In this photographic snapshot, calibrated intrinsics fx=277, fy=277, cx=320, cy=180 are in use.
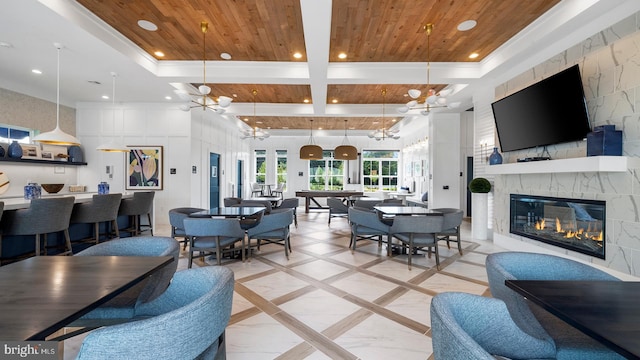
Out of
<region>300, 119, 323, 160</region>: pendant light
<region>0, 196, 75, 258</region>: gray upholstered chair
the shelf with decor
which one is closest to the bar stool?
<region>0, 196, 75, 258</region>: gray upholstered chair

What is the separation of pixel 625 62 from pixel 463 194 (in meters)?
6.34

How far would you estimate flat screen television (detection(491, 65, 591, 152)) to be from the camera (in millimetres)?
3592

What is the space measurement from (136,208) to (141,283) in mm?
4247

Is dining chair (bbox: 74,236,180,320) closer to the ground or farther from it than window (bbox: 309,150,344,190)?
closer to the ground

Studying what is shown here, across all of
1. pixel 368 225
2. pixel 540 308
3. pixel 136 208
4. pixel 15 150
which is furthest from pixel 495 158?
pixel 15 150

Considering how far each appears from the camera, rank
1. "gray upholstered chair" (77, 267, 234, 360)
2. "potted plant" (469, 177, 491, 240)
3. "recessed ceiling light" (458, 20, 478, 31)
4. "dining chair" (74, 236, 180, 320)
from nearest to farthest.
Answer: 1. "gray upholstered chair" (77, 267, 234, 360)
2. "dining chair" (74, 236, 180, 320)
3. "recessed ceiling light" (458, 20, 478, 31)
4. "potted plant" (469, 177, 491, 240)

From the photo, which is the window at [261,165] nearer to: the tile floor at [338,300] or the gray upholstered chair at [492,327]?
the tile floor at [338,300]

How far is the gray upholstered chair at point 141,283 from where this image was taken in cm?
166

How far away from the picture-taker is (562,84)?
3.76 meters

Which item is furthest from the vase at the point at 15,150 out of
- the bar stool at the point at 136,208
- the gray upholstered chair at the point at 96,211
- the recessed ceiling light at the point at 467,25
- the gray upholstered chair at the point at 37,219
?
the recessed ceiling light at the point at 467,25

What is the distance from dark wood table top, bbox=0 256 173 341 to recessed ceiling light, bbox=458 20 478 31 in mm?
4408

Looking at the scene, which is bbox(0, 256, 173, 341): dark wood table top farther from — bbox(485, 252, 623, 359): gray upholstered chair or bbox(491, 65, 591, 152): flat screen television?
bbox(491, 65, 591, 152): flat screen television

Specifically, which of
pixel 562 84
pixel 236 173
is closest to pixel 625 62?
pixel 562 84

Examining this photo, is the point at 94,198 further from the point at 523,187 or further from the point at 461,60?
the point at 523,187
